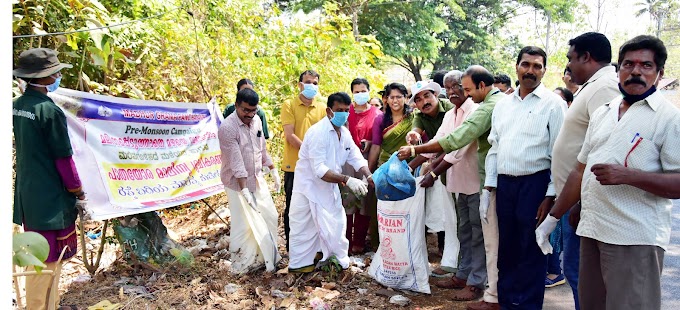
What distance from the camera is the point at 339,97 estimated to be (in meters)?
4.65

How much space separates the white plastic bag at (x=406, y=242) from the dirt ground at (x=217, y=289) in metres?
0.13

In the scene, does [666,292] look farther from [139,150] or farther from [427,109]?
[139,150]

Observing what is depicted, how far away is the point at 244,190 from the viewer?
470 centimetres

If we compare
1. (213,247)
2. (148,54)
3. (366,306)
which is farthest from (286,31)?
(366,306)

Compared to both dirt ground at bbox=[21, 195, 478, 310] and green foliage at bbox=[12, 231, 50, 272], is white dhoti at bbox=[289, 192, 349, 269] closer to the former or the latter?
dirt ground at bbox=[21, 195, 478, 310]

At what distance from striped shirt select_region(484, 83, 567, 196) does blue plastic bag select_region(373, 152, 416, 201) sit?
0.81m

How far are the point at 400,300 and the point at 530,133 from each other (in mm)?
1701

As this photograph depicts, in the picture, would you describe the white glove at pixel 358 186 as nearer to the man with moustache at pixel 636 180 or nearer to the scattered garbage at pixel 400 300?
the scattered garbage at pixel 400 300

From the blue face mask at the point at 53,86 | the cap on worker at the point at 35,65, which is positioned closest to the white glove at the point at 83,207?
the blue face mask at the point at 53,86

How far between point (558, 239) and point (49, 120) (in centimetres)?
379

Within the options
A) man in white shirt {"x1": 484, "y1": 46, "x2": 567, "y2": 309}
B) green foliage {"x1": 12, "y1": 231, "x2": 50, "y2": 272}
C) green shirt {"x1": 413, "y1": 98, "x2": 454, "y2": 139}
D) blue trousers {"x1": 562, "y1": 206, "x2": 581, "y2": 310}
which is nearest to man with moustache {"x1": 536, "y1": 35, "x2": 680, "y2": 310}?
man in white shirt {"x1": 484, "y1": 46, "x2": 567, "y2": 309}

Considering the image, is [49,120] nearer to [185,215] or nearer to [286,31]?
[185,215]

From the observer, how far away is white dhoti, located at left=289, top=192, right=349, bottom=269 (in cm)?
474

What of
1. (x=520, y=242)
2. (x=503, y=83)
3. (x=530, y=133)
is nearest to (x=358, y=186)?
(x=520, y=242)
